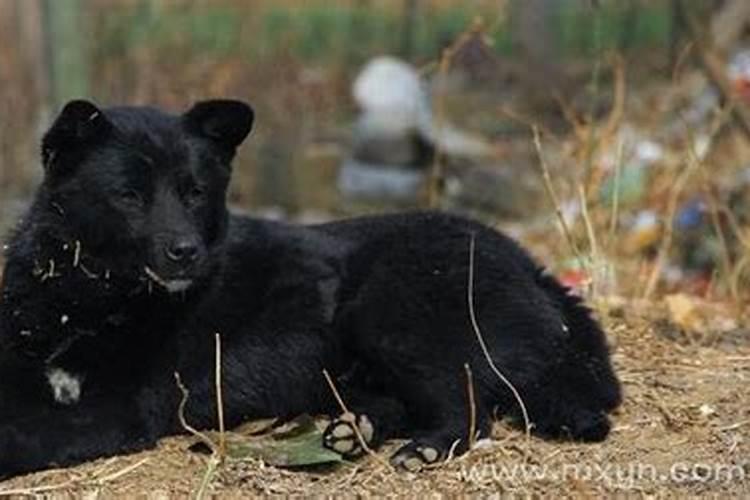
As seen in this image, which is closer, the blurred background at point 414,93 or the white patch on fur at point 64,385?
the white patch on fur at point 64,385

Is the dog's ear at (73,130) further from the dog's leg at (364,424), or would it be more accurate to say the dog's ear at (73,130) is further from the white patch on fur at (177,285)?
the dog's leg at (364,424)

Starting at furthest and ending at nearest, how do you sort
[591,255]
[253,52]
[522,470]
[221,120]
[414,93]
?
[253,52], [414,93], [591,255], [221,120], [522,470]

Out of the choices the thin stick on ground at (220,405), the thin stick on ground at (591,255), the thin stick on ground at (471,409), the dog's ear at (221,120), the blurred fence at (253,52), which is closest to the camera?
the thin stick on ground at (220,405)

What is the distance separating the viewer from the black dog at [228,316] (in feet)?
13.6

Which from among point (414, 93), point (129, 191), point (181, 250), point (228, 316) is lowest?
point (414, 93)

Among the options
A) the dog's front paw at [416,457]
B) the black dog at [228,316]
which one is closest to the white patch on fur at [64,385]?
the black dog at [228,316]

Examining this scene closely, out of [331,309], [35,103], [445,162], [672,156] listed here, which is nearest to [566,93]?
[445,162]

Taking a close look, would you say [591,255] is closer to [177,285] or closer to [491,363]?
[491,363]

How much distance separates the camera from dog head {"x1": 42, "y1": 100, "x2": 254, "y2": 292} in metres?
4.12

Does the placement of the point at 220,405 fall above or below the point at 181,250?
below

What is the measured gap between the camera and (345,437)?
4156 millimetres

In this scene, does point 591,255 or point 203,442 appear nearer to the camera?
point 203,442

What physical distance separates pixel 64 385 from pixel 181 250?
19.3 inches

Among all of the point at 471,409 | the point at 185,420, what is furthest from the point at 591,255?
the point at 185,420
